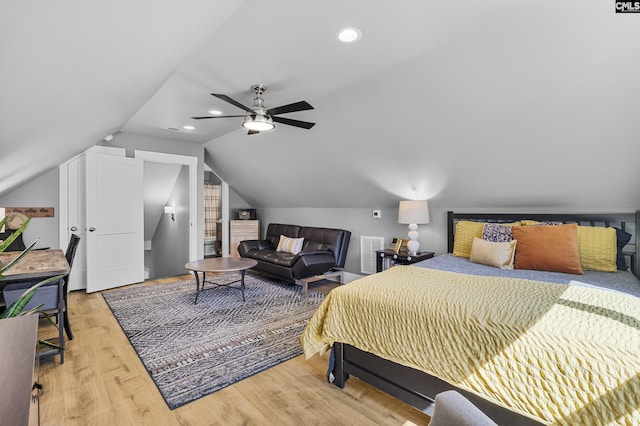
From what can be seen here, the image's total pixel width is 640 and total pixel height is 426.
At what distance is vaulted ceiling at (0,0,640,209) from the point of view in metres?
1.28

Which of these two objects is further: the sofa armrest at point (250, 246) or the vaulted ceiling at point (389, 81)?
the sofa armrest at point (250, 246)

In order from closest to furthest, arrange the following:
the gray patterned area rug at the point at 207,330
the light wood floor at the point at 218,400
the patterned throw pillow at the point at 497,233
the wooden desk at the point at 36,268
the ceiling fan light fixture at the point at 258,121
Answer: the light wood floor at the point at 218,400 < the wooden desk at the point at 36,268 < the gray patterned area rug at the point at 207,330 < the ceiling fan light fixture at the point at 258,121 < the patterned throw pillow at the point at 497,233

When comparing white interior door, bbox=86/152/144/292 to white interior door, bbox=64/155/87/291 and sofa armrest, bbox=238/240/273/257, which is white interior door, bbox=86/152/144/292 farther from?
sofa armrest, bbox=238/240/273/257

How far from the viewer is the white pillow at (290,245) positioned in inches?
203

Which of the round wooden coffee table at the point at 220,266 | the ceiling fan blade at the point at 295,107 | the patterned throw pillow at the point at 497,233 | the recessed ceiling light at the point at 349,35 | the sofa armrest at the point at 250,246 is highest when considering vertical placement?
the recessed ceiling light at the point at 349,35

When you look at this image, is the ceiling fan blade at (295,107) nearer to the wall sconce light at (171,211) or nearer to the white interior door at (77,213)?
the white interior door at (77,213)

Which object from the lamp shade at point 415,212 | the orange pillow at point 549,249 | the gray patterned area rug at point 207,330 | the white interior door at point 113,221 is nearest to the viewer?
the gray patterned area rug at point 207,330

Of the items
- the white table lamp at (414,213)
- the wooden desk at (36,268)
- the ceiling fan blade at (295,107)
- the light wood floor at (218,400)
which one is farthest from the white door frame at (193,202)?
the white table lamp at (414,213)

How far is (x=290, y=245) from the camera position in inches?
206

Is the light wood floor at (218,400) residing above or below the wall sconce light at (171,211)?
below

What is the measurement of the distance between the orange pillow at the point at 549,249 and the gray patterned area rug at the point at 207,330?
228 cm

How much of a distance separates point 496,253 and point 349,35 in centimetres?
237

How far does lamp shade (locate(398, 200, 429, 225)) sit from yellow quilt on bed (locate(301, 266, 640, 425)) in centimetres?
157

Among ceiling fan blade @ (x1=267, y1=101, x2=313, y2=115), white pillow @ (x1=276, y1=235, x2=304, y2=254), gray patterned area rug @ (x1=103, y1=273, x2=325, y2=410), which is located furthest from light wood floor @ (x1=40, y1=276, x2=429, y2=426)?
white pillow @ (x1=276, y1=235, x2=304, y2=254)
